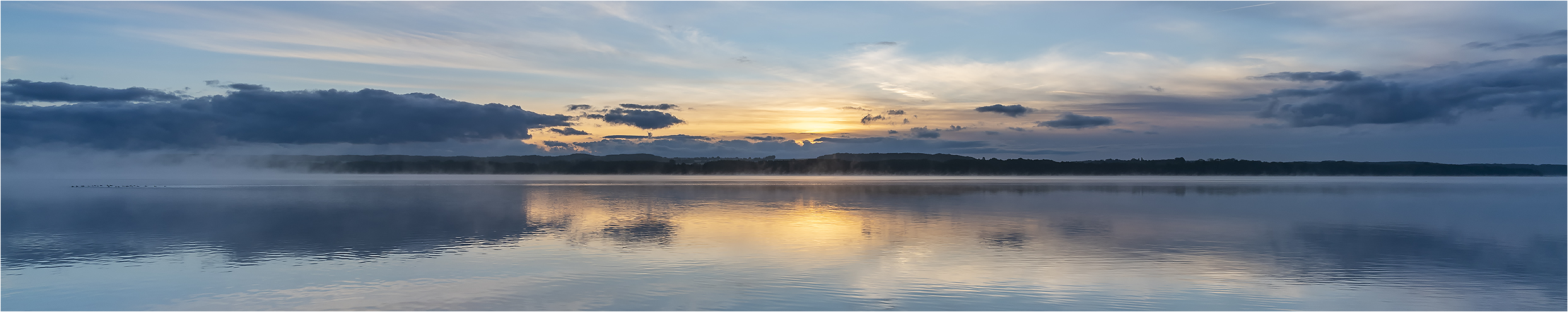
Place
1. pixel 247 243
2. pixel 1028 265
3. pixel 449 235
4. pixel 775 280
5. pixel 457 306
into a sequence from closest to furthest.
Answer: pixel 457 306, pixel 775 280, pixel 1028 265, pixel 247 243, pixel 449 235

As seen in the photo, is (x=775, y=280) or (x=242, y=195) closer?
(x=775, y=280)

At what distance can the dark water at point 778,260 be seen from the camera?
1293 centimetres

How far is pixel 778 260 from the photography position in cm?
1761

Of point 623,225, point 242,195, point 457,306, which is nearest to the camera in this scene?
point 457,306

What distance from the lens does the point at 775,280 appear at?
48.2ft

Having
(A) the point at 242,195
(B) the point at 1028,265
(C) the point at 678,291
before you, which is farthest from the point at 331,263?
(A) the point at 242,195

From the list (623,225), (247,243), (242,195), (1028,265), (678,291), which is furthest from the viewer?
(242,195)

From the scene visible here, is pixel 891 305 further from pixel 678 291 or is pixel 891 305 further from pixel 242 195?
pixel 242 195

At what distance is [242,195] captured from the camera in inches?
1917

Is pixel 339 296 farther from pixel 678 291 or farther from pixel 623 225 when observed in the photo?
pixel 623 225

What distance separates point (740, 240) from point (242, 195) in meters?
40.5

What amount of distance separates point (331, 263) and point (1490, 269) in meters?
22.6

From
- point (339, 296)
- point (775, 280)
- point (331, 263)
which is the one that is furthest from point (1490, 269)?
point (331, 263)

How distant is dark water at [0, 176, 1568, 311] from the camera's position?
1293 centimetres
